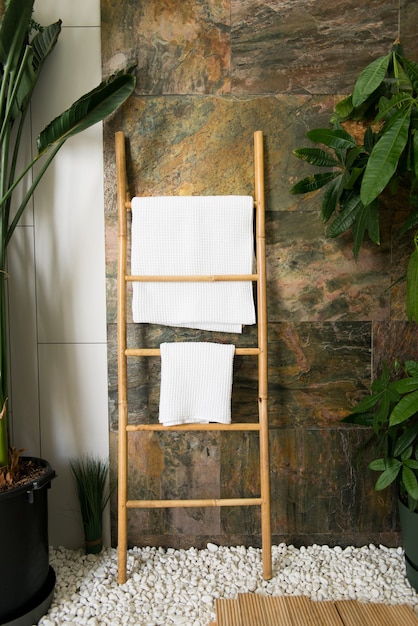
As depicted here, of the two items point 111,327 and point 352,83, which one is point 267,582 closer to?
point 111,327

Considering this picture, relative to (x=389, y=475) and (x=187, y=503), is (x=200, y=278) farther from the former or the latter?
(x=389, y=475)

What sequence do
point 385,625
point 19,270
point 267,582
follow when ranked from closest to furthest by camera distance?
point 385,625
point 267,582
point 19,270

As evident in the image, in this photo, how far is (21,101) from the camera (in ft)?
5.11

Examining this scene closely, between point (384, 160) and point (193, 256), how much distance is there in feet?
2.22

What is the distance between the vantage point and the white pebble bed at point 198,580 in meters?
1.48

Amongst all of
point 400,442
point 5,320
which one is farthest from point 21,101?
point 400,442

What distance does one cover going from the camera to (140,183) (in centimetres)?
170

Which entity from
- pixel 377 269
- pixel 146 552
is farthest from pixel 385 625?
pixel 377 269

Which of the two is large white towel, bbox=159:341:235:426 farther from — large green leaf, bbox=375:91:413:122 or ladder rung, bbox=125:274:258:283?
large green leaf, bbox=375:91:413:122

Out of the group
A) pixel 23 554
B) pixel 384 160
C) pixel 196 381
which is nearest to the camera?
pixel 384 160

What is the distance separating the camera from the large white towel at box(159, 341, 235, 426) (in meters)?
1.61

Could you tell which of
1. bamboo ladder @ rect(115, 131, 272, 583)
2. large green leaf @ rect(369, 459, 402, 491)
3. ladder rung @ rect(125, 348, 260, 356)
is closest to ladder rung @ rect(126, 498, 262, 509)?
bamboo ladder @ rect(115, 131, 272, 583)

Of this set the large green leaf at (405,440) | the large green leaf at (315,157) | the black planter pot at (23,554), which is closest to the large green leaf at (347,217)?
the large green leaf at (315,157)

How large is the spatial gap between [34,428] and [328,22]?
1830 millimetres
